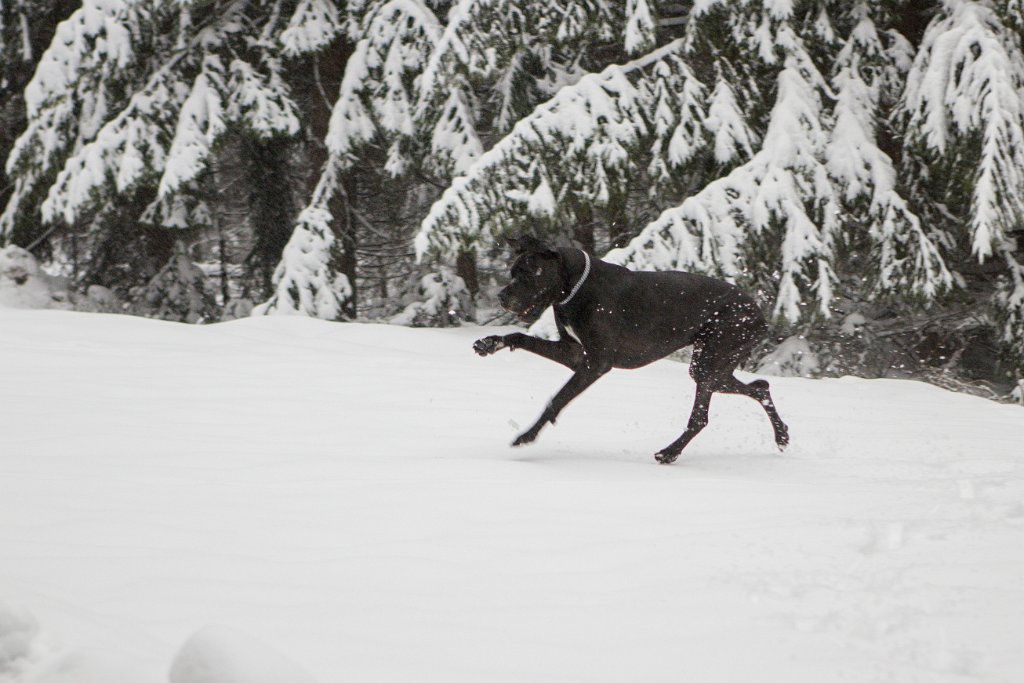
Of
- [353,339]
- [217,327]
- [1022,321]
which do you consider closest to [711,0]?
[1022,321]

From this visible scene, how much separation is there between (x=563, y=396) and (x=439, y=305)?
6658 mm

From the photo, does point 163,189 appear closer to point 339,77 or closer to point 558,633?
point 339,77

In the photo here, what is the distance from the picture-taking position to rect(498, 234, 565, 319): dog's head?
4.65 meters

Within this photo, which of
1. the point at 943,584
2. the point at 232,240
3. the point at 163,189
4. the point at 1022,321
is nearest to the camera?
the point at 943,584

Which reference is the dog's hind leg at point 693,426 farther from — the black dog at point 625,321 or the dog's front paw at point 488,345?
the dog's front paw at point 488,345

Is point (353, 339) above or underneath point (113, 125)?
underneath

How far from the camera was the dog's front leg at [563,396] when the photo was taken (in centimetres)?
462

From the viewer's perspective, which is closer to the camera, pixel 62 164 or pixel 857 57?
pixel 857 57

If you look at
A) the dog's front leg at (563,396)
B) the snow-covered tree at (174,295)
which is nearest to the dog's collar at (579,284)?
the dog's front leg at (563,396)

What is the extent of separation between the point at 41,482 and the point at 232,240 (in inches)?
548

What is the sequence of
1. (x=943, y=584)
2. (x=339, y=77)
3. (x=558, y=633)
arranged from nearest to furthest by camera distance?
1. (x=558, y=633)
2. (x=943, y=584)
3. (x=339, y=77)

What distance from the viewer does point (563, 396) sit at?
4.64 metres

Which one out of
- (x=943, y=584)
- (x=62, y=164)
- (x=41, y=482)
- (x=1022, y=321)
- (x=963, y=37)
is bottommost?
(x=41, y=482)

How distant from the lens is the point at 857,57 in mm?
8469
